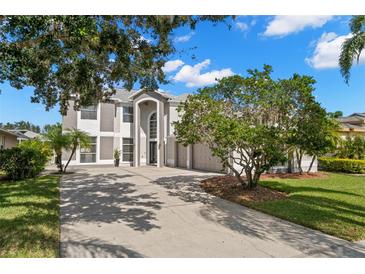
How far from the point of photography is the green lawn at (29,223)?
15.1ft

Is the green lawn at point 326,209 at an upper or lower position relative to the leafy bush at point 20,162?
lower

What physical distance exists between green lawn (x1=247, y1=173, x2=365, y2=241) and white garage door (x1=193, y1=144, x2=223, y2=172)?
6.87 m

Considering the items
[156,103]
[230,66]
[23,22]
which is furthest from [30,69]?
[156,103]

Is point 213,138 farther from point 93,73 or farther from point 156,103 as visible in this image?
point 156,103

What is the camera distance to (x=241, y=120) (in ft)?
32.2

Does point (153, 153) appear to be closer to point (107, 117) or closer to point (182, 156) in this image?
point (182, 156)

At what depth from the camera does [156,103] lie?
875 inches

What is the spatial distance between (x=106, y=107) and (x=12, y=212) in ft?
53.0

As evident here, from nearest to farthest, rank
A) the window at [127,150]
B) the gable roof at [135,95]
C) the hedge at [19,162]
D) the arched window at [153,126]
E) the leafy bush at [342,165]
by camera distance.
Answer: the hedge at [19,162] < the leafy bush at [342,165] < the gable roof at [135,95] < the arched window at [153,126] < the window at [127,150]

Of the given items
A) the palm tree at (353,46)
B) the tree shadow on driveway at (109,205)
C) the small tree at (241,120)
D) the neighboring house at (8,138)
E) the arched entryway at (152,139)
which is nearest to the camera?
the tree shadow on driveway at (109,205)

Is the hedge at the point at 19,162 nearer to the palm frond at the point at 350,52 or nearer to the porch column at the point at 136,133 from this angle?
the porch column at the point at 136,133

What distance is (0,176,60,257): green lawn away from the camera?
4.61 m

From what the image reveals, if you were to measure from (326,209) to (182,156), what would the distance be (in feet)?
46.5

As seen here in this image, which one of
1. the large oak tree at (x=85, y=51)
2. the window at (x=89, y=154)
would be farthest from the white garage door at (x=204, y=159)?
the window at (x=89, y=154)
